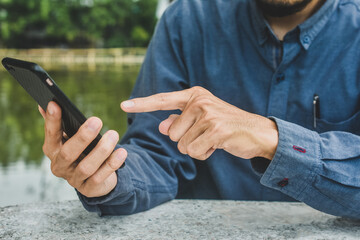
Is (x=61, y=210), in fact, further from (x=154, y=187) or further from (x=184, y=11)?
(x=184, y=11)

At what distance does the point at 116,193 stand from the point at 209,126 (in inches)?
12.4

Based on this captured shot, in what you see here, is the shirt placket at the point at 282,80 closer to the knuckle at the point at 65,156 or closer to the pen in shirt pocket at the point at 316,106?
the pen in shirt pocket at the point at 316,106

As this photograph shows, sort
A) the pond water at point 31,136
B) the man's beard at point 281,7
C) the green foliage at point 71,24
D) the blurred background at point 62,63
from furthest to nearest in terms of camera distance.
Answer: the green foliage at point 71,24
the blurred background at point 62,63
the pond water at point 31,136
the man's beard at point 281,7

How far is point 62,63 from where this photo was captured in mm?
24281

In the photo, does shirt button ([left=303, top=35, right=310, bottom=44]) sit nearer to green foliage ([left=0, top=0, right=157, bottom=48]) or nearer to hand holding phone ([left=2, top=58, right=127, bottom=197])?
hand holding phone ([left=2, top=58, right=127, bottom=197])

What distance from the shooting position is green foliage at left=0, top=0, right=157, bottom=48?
29391 mm

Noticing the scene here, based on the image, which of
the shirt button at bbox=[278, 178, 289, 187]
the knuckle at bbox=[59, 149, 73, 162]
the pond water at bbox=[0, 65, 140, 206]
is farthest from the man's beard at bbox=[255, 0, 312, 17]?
the pond water at bbox=[0, 65, 140, 206]

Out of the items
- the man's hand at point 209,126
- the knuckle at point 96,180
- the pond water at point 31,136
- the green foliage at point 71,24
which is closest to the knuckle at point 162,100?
the man's hand at point 209,126

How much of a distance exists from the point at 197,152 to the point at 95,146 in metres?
0.24

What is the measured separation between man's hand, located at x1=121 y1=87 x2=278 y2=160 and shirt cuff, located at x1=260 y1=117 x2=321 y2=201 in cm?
2

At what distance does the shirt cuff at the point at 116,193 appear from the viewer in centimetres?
106

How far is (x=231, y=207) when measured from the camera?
1.19 meters

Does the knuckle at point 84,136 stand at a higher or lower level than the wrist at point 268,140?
higher

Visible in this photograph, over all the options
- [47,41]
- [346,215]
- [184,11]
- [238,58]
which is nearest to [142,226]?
[346,215]
